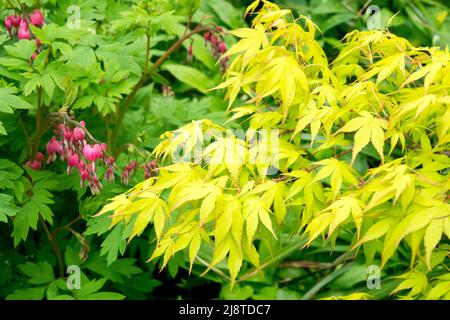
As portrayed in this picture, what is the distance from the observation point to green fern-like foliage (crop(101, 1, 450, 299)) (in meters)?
1.76

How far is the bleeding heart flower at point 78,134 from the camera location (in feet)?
7.94

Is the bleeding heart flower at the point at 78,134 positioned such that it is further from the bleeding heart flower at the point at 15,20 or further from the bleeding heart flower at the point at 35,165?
the bleeding heart flower at the point at 15,20

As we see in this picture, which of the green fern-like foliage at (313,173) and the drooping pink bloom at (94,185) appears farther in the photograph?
the drooping pink bloom at (94,185)

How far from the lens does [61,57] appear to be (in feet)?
8.87

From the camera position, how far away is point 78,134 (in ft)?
7.94

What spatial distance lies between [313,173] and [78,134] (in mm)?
882

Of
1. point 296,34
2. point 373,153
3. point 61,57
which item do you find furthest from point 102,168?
point 373,153

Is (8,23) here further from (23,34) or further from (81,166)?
(81,166)

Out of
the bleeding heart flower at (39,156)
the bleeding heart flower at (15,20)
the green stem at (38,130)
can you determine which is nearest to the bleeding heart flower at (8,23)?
the bleeding heart flower at (15,20)

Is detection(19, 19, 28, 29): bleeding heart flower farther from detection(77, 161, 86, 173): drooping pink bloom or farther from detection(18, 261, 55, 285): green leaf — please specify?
detection(18, 261, 55, 285): green leaf

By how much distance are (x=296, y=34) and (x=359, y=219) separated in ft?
2.21

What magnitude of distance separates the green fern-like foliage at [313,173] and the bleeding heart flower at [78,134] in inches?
17.3
